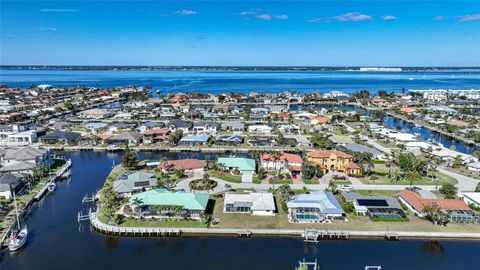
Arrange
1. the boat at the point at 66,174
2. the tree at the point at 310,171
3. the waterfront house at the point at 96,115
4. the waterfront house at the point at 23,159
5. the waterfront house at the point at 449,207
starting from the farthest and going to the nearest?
the waterfront house at the point at 96,115, the boat at the point at 66,174, the tree at the point at 310,171, the waterfront house at the point at 23,159, the waterfront house at the point at 449,207

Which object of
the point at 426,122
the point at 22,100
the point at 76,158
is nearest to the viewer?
the point at 76,158

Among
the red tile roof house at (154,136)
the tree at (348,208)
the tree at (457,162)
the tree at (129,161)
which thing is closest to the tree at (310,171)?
the tree at (348,208)

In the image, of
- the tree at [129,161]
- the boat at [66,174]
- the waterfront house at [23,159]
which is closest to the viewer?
the waterfront house at [23,159]

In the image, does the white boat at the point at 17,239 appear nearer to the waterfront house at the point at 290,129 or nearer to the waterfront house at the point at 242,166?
the waterfront house at the point at 242,166

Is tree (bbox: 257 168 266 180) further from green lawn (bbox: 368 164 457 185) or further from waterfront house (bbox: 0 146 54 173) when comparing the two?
waterfront house (bbox: 0 146 54 173)

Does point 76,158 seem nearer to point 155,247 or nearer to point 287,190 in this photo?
point 155,247

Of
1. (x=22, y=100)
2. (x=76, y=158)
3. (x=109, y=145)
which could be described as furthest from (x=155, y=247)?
(x=22, y=100)

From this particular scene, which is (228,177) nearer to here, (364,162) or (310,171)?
(310,171)
